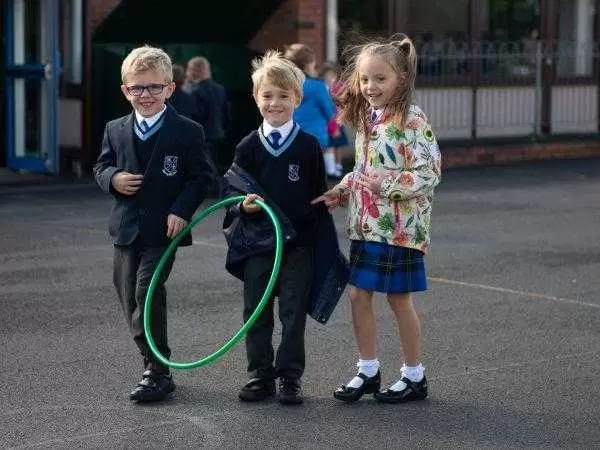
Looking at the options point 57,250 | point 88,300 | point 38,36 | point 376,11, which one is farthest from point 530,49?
point 88,300

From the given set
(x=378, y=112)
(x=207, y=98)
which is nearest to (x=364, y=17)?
(x=207, y=98)

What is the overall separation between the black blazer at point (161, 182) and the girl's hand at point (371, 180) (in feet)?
2.36

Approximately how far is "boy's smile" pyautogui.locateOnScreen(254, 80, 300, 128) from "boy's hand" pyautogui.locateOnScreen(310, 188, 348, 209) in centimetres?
38

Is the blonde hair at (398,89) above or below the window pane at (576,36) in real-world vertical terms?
below

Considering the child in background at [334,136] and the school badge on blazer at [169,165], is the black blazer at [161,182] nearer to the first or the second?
the school badge on blazer at [169,165]

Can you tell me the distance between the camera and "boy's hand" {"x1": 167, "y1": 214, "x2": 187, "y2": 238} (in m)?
6.60

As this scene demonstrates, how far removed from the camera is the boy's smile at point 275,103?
21.5ft

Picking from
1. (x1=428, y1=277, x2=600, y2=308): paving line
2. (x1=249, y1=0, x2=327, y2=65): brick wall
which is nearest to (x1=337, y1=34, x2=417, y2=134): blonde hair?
(x1=428, y1=277, x2=600, y2=308): paving line

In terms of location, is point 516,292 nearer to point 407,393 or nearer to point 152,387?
point 407,393

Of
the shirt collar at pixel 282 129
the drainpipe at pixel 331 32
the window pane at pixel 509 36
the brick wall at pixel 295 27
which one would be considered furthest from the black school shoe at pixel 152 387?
the window pane at pixel 509 36

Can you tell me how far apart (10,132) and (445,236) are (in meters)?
6.87

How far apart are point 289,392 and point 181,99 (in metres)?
8.56

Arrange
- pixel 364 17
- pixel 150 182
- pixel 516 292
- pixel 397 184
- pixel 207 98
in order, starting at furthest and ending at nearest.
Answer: pixel 364 17
pixel 207 98
pixel 516 292
pixel 150 182
pixel 397 184

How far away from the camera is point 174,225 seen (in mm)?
6602
